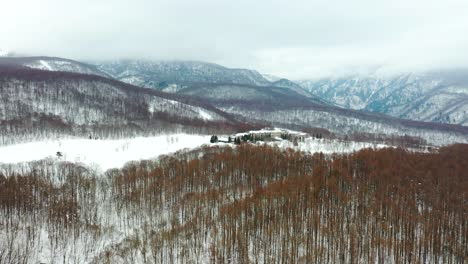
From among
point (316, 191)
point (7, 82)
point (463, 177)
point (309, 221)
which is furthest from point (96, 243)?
point (7, 82)

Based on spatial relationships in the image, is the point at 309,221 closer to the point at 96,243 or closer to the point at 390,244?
the point at 390,244

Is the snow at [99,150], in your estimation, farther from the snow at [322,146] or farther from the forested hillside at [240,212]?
the snow at [322,146]

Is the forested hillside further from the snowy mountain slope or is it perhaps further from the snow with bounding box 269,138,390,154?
the snowy mountain slope

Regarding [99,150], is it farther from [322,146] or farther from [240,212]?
[322,146]

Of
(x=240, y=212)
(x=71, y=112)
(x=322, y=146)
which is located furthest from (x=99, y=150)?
(x=71, y=112)

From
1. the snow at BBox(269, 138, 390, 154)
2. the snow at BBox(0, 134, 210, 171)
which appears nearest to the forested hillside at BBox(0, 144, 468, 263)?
the snow at BBox(0, 134, 210, 171)

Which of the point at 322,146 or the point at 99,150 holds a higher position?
the point at 322,146
